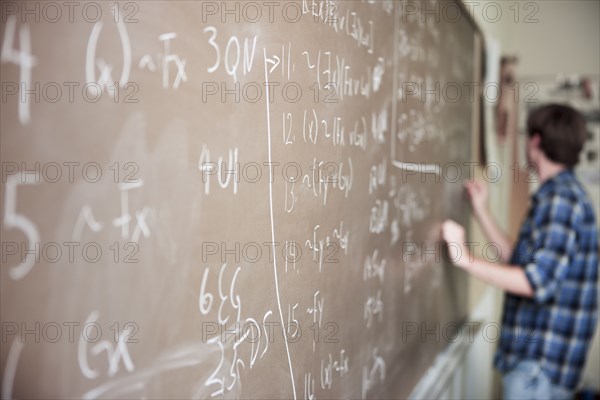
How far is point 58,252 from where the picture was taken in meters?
0.42

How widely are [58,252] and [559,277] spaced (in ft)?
5.00

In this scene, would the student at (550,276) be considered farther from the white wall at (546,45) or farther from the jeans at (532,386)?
the white wall at (546,45)

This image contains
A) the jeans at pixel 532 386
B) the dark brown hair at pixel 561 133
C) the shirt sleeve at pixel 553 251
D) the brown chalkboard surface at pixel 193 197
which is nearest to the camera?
the brown chalkboard surface at pixel 193 197

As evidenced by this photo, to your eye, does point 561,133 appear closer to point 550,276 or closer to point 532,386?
point 550,276

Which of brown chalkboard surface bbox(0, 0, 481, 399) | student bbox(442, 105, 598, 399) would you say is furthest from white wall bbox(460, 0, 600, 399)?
brown chalkboard surface bbox(0, 0, 481, 399)

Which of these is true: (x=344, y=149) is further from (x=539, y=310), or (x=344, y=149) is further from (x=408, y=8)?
(x=539, y=310)

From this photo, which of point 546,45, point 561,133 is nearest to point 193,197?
point 561,133

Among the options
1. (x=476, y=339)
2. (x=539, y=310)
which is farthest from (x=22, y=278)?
(x=476, y=339)

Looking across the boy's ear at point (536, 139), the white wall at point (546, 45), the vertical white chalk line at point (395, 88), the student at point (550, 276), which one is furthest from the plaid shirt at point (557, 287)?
the white wall at point (546, 45)

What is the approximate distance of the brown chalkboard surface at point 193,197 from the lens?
413 mm

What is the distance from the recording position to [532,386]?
174 cm

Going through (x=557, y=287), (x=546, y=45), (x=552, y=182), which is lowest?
(x=557, y=287)

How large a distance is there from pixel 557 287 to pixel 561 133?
21.1 inches

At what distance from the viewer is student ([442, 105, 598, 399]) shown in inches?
64.1
